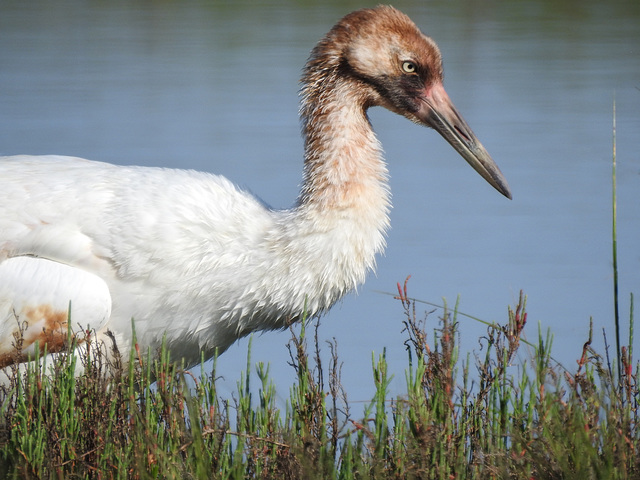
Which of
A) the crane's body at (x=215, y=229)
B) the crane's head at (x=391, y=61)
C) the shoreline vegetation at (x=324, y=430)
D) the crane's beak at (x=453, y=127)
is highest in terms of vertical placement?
the crane's head at (x=391, y=61)

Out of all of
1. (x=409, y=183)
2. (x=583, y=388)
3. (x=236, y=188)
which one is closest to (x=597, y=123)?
(x=409, y=183)

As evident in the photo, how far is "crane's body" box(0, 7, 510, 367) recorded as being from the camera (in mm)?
4102

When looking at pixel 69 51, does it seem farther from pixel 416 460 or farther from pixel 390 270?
pixel 416 460

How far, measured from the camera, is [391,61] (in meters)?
4.40

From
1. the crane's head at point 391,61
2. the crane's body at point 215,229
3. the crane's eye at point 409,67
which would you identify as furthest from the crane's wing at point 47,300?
the crane's eye at point 409,67

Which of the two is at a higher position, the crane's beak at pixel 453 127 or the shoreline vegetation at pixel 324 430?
the crane's beak at pixel 453 127

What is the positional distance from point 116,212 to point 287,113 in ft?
23.3

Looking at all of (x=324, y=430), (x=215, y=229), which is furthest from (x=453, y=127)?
(x=324, y=430)

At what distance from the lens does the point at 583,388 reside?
138 inches

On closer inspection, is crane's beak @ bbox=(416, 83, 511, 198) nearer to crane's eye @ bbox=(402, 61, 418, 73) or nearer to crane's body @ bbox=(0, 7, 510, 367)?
crane's body @ bbox=(0, 7, 510, 367)

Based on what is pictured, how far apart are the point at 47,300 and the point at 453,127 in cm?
167

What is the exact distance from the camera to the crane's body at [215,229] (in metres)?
4.10

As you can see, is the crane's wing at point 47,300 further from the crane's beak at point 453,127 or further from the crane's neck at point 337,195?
the crane's beak at point 453,127

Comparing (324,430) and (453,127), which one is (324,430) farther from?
(453,127)
